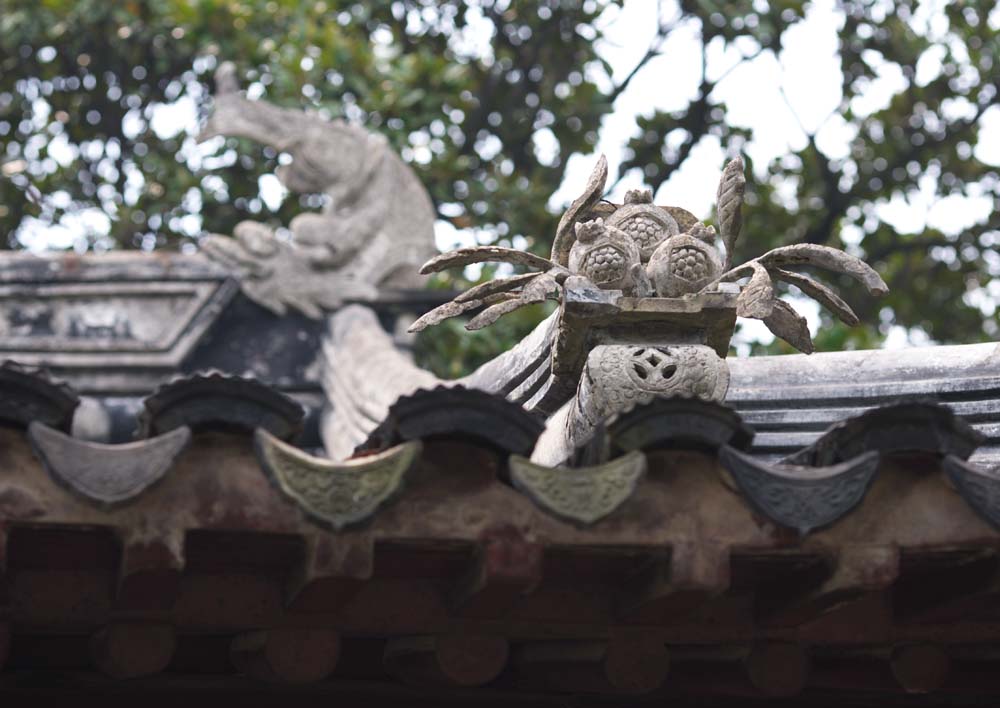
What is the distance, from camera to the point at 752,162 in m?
13.7

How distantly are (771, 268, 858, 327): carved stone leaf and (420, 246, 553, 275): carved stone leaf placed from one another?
503mm

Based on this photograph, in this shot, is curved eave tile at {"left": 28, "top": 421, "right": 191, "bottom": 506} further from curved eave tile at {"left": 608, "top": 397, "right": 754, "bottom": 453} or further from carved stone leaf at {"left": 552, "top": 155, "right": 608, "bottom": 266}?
carved stone leaf at {"left": 552, "top": 155, "right": 608, "bottom": 266}

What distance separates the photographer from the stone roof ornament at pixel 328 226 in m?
8.19

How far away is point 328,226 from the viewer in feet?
27.6

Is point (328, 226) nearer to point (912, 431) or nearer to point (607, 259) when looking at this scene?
point (607, 259)

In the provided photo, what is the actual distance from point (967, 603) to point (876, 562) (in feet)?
0.82

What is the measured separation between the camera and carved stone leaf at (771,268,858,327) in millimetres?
3791

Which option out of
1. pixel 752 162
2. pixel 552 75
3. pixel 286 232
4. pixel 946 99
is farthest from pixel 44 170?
pixel 946 99

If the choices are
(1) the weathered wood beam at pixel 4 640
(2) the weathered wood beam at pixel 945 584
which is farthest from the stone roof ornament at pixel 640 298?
(1) the weathered wood beam at pixel 4 640

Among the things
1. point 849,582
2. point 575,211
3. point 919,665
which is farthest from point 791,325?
point 849,582

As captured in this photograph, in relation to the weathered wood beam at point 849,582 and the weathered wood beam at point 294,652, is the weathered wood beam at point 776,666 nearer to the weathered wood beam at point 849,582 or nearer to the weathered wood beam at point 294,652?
the weathered wood beam at point 849,582

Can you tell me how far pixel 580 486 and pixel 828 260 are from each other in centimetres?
132

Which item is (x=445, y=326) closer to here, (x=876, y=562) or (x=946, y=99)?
(x=946, y=99)

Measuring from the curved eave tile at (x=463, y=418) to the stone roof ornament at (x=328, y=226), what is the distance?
218 inches
